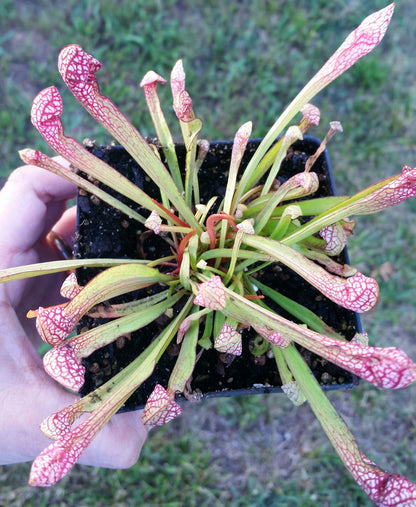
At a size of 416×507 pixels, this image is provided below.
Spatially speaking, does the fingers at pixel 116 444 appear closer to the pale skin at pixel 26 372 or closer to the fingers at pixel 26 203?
the pale skin at pixel 26 372

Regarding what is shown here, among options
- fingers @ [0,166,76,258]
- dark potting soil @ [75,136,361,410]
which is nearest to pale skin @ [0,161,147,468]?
fingers @ [0,166,76,258]

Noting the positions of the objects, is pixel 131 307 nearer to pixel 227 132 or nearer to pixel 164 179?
pixel 164 179

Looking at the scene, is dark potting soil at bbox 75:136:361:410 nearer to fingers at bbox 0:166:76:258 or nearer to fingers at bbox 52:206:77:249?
fingers at bbox 0:166:76:258

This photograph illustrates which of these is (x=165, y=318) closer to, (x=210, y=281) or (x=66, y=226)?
(x=210, y=281)

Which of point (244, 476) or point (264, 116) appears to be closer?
point (244, 476)

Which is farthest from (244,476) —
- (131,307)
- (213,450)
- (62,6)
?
(62,6)

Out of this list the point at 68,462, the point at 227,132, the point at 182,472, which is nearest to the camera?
the point at 68,462

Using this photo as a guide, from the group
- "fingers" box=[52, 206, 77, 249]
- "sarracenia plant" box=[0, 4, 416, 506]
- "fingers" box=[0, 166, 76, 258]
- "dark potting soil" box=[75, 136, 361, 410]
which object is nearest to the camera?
"sarracenia plant" box=[0, 4, 416, 506]
